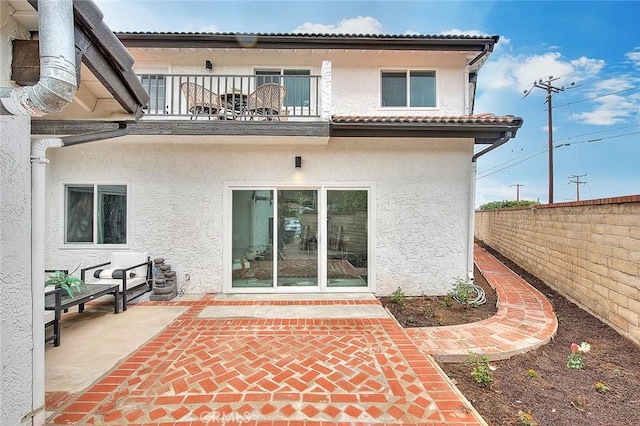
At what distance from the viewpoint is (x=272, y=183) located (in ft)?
26.0

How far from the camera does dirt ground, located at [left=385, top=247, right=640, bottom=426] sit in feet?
11.0

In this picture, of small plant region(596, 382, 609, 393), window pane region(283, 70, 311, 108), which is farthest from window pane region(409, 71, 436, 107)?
small plant region(596, 382, 609, 393)

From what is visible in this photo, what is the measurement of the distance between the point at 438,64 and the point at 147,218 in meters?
10.1

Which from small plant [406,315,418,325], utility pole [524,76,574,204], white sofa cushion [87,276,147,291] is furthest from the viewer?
utility pole [524,76,574,204]

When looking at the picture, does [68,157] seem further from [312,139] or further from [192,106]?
[312,139]

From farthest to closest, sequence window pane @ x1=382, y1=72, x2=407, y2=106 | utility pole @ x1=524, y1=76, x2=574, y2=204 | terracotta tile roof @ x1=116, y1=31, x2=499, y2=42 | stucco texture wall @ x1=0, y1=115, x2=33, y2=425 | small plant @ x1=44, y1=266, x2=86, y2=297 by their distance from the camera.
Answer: utility pole @ x1=524, y1=76, x2=574, y2=204 < window pane @ x1=382, y1=72, x2=407, y2=106 < terracotta tile roof @ x1=116, y1=31, x2=499, y2=42 < small plant @ x1=44, y1=266, x2=86, y2=297 < stucco texture wall @ x1=0, y1=115, x2=33, y2=425

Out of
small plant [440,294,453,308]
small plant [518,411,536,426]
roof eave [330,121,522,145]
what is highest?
roof eave [330,121,522,145]

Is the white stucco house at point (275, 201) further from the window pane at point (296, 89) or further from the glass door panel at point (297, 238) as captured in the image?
the window pane at point (296, 89)

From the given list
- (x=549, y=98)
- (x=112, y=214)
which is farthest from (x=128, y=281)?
(x=549, y=98)

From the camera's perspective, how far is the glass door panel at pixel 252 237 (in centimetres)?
803

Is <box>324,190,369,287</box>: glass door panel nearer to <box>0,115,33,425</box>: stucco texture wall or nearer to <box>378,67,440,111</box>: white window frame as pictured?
<box>378,67,440,111</box>: white window frame

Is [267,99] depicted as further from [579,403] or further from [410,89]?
[579,403]

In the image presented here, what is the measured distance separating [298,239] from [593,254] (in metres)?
7.01

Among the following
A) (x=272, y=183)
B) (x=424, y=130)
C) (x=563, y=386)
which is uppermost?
(x=424, y=130)
